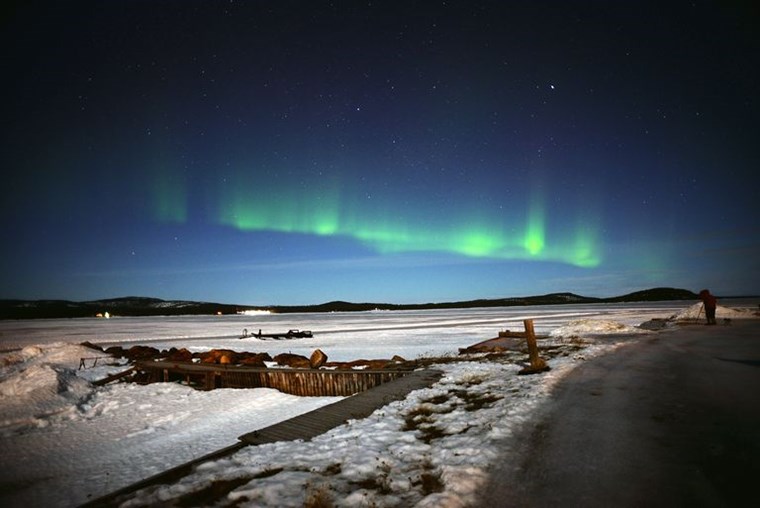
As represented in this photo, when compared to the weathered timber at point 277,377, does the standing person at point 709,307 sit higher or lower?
higher

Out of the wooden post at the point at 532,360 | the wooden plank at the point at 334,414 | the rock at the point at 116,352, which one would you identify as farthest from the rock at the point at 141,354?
the wooden post at the point at 532,360

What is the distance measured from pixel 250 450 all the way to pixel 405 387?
532cm

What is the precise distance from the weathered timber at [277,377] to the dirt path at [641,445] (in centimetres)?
641

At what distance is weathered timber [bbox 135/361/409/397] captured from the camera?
43.1 ft

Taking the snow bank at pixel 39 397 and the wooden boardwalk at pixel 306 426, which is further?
the snow bank at pixel 39 397

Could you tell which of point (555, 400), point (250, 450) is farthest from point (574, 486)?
point (250, 450)

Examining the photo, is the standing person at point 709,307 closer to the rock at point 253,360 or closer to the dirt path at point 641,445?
the dirt path at point 641,445

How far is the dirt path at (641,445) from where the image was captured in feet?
14.2

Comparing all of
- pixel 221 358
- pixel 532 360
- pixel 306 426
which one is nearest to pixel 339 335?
pixel 221 358

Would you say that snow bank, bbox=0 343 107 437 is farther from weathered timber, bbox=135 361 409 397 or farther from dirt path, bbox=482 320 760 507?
dirt path, bbox=482 320 760 507

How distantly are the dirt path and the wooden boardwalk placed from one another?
353 cm

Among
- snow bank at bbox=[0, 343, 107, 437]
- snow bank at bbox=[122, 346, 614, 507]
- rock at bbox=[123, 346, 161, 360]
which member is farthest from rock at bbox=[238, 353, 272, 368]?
snow bank at bbox=[122, 346, 614, 507]

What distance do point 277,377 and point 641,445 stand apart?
39.7 ft

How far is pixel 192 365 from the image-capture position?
650 inches
